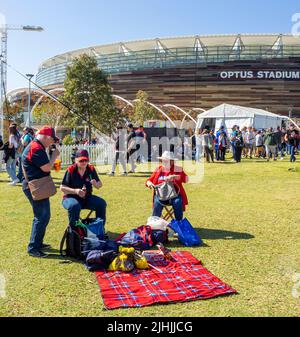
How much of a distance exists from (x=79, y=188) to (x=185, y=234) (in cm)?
168

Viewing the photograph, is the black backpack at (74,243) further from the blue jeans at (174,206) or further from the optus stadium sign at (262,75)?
the optus stadium sign at (262,75)

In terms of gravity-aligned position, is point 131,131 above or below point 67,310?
above

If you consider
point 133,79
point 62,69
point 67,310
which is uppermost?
point 62,69

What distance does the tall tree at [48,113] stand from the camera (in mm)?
39500

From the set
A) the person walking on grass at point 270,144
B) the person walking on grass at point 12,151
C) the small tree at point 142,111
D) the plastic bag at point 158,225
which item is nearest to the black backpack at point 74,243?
the plastic bag at point 158,225

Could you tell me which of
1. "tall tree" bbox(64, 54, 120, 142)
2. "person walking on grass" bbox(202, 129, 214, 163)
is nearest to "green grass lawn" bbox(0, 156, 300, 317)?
"person walking on grass" bbox(202, 129, 214, 163)

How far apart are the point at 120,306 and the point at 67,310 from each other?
483 mm

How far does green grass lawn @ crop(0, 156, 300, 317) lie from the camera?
357cm

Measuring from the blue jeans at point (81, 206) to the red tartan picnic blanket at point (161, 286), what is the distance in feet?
3.65

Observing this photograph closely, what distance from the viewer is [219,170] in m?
15.3

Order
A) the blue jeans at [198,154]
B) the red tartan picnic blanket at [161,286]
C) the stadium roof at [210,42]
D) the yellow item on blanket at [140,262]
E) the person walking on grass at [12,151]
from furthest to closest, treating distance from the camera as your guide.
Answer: the stadium roof at [210,42]
the blue jeans at [198,154]
the person walking on grass at [12,151]
the yellow item on blanket at [140,262]
the red tartan picnic blanket at [161,286]
